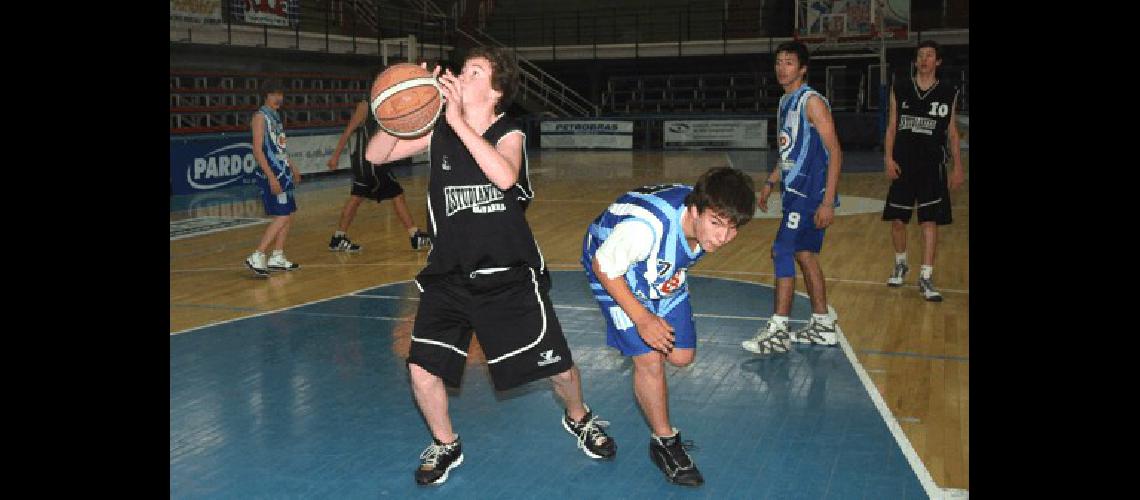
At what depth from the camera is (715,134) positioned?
87.0ft

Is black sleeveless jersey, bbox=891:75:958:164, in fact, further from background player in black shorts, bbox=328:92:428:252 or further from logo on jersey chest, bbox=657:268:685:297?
background player in black shorts, bbox=328:92:428:252

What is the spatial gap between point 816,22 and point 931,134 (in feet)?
57.7

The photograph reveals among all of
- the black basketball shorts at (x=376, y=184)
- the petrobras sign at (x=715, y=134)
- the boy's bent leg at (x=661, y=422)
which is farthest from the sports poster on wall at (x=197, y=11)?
the boy's bent leg at (x=661, y=422)

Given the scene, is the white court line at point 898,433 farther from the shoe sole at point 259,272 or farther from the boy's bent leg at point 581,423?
the shoe sole at point 259,272

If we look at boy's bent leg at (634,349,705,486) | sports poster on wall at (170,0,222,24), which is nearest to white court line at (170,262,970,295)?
boy's bent leg at (634,349,705,486)

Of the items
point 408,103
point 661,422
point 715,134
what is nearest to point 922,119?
point 661,422

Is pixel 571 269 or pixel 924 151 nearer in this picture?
pixel 924 151

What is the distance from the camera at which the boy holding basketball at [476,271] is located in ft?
12.8

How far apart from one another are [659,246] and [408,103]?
1.05m

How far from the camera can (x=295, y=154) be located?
18281 millimetres

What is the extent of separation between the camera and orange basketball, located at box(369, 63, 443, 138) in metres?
3.81

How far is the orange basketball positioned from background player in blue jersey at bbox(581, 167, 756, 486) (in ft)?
2.52

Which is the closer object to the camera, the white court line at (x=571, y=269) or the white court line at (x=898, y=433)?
the white court line at (x=898, y=433)

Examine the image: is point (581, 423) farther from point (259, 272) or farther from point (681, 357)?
point (259, 272)
